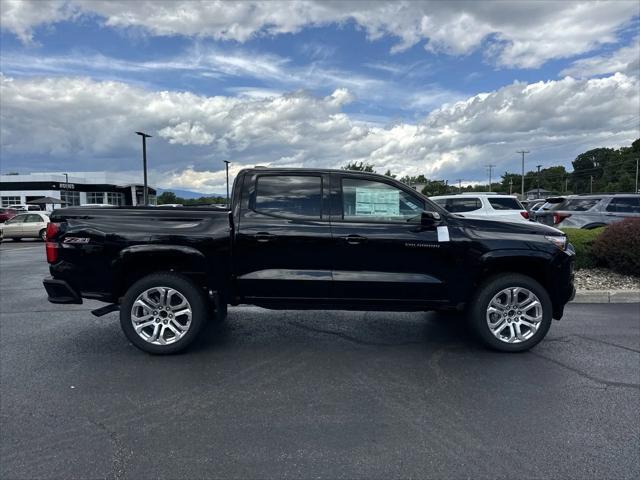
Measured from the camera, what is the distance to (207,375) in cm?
441

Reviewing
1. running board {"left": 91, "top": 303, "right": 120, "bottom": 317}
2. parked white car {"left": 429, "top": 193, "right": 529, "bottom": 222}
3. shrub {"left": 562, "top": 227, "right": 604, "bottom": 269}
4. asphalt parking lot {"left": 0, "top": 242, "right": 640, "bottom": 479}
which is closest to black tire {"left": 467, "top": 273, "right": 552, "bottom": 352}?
asphalt parking lot {"left": 0, "top": 242, "right": 640, "bottom": 479}

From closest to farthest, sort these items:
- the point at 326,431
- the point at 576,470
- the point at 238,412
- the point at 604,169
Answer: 1. the point at 576,470
2. the point at 326,431
3. the point at 238,412
4. the point at 604,169

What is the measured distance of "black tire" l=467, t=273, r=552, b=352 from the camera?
4.90m

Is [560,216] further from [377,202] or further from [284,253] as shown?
[284,253]

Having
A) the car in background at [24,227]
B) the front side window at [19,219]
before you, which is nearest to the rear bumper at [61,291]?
the car in background at [24,227]

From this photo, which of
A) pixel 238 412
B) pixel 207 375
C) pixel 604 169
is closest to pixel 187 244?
Answer: pixel 207 375

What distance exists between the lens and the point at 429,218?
4816 mm

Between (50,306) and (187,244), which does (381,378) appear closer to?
(187,244)

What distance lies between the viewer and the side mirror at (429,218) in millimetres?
4805

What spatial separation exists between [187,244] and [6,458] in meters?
2.34

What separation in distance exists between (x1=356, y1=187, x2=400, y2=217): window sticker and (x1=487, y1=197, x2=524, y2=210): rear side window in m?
9.59

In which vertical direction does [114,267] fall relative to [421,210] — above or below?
below

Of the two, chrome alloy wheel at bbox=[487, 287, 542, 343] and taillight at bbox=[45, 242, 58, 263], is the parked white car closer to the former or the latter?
chrome alloy wheel at bbox=[487, 287, 542, 343]

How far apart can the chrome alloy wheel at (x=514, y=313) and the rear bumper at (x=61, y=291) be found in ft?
14.1
